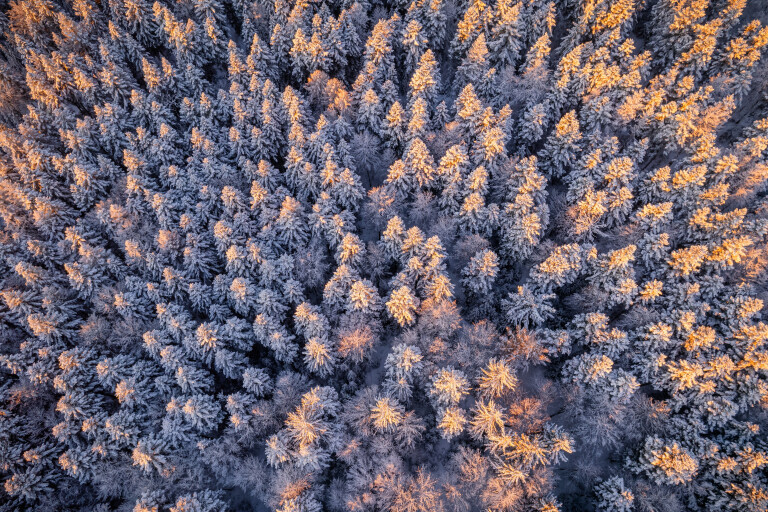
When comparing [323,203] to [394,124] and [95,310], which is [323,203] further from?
[95,310]

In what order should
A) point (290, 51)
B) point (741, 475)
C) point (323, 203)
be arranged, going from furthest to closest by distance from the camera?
point (290, 51)
point (323, 203)
point (741, 475)

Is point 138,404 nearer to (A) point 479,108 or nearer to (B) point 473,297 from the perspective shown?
(B) point 473,297

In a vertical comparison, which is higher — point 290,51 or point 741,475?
point 290,51

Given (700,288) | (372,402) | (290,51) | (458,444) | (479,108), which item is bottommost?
(458,444)

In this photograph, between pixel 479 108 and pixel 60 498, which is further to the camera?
pixel 479 108

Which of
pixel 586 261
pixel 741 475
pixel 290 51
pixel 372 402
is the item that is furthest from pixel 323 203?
pixel 741 475

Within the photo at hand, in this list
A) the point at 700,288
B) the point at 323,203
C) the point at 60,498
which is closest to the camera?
the point at 60,498
